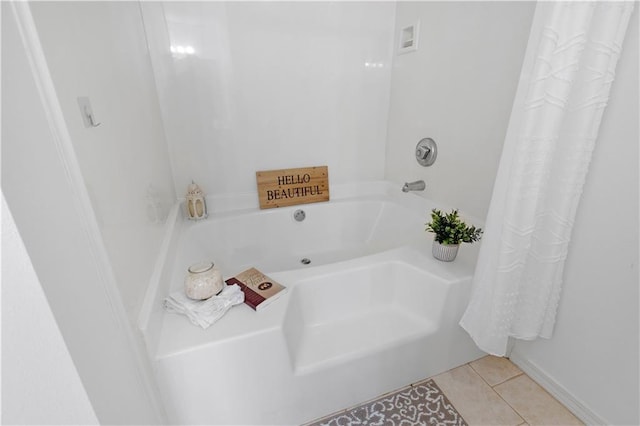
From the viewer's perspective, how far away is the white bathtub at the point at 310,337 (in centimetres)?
85

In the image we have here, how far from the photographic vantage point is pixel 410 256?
1265 millimetres

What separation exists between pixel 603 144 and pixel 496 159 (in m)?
0.46

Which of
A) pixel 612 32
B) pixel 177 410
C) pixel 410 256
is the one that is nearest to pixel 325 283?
pixel 410 256

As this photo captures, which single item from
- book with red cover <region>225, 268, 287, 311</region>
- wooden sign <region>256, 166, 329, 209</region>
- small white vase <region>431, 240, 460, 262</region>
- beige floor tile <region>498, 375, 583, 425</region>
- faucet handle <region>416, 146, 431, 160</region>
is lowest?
beige floor tile <region>498, 375, 583, 425</region>

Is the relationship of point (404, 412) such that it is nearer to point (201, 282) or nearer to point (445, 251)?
point (445, 251)

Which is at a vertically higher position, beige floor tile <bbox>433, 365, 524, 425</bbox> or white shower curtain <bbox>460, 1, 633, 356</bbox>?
white shower curtain <bbox>460, 1, 633, 356</bbox>

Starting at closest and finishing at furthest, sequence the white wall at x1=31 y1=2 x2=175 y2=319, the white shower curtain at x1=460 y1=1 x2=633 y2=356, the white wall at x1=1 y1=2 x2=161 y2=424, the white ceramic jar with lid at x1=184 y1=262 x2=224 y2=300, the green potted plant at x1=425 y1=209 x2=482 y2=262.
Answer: the white wall at x1=1 y1=2 x2=161 y2=424
the white wall at x1=31 y1=2 x2=175 y2=319
the white shower curtain at x1=460 y1=1 x2=633 y2=356
the white ceramic jar with lid at x1=184 y1=262 x2=224 y2=300
the green potted plant at x1=425 y1=209 x2=482 y2=262

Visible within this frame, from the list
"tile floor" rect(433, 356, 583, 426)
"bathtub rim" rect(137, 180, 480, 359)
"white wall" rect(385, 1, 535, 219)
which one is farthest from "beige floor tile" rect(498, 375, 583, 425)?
"white wall" rect(385, 1, 535, 219)

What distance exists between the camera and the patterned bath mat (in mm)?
1038

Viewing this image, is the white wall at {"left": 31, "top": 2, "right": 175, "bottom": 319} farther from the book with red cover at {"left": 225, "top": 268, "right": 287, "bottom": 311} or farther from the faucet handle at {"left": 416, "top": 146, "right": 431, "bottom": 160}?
the faucet handle at {"left": 416, "top": 146, "right": 431, "bottom": 160}

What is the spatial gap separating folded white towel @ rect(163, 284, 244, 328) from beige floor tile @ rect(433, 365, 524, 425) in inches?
36.8

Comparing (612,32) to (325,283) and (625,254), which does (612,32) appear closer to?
(625,254)

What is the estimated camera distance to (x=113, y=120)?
818 millimetres

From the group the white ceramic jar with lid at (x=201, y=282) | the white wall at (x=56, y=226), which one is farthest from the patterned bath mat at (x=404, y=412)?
the white wall at (x=56, y=226)
